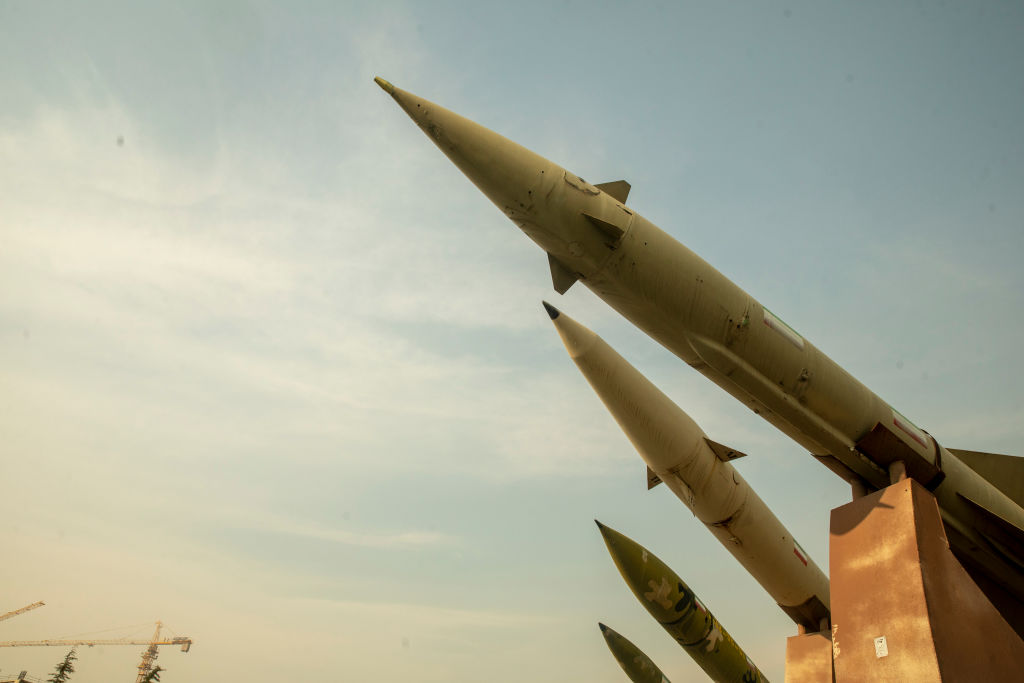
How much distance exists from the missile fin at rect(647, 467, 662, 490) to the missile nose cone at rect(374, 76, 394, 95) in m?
6.13

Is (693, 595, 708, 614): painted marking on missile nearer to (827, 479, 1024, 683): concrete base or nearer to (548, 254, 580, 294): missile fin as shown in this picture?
(827, 479, 1024, 683): concrete base

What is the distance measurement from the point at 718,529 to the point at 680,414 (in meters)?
1.89

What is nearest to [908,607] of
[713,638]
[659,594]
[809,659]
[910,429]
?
[910,429]

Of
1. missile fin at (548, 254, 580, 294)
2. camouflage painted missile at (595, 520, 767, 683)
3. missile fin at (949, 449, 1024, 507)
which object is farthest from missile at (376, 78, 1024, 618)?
camouflage painted missile at (595, 520, 767, 683)

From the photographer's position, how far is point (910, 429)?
8070 millimetres

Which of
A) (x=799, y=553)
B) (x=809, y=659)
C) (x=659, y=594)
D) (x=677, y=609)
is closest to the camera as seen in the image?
(x=659, y=594)

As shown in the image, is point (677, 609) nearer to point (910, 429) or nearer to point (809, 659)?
point (809, 659)

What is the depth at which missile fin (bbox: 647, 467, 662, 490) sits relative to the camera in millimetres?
9367

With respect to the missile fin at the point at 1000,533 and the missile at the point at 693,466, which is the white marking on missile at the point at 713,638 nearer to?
the missile at the point at 693,466

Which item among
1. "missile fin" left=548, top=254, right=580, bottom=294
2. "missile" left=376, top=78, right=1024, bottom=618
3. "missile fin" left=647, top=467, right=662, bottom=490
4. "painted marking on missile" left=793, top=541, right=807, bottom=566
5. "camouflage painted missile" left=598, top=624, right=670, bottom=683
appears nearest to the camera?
"missile" left=376, top=78, right=1024, bottom=618

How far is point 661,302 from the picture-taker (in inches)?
283

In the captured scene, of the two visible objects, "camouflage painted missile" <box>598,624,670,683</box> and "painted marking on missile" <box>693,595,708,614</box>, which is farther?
"camouflage painted missile" <box>598,624,670,683</box>

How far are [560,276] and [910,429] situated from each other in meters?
4.85

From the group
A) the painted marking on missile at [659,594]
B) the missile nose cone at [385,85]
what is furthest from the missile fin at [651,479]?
the missile nose cone at [385,85]
